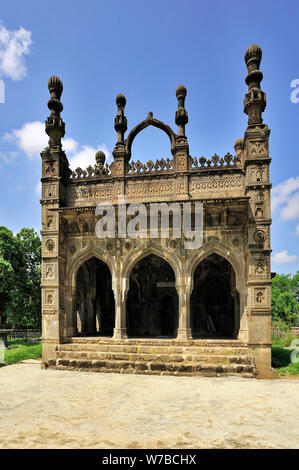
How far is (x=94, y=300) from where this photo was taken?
50.2 ft

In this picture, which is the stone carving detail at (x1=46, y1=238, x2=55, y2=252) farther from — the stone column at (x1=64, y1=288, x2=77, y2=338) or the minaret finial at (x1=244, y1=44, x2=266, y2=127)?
the minaret finial at (x1=244, y1=44, x2=266, y2=127)

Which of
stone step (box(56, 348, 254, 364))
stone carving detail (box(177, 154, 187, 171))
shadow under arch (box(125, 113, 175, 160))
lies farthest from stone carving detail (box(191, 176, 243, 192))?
stone step (box(56, 348, 254, 364))

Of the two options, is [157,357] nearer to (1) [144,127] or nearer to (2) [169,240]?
(2) [169,240]

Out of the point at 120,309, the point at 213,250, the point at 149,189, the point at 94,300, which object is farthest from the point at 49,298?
the point at 213,250

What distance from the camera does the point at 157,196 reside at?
11828 millimetres

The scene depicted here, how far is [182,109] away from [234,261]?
5.52m

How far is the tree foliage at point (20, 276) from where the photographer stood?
18656mm

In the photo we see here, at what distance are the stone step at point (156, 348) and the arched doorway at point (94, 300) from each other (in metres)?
2.40

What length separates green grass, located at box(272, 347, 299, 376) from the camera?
10742 millimetres

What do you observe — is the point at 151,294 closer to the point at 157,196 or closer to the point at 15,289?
the point at 157,196

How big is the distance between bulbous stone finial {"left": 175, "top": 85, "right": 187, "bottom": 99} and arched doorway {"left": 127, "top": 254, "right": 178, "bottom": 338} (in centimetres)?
676

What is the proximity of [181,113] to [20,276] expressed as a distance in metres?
13.4
